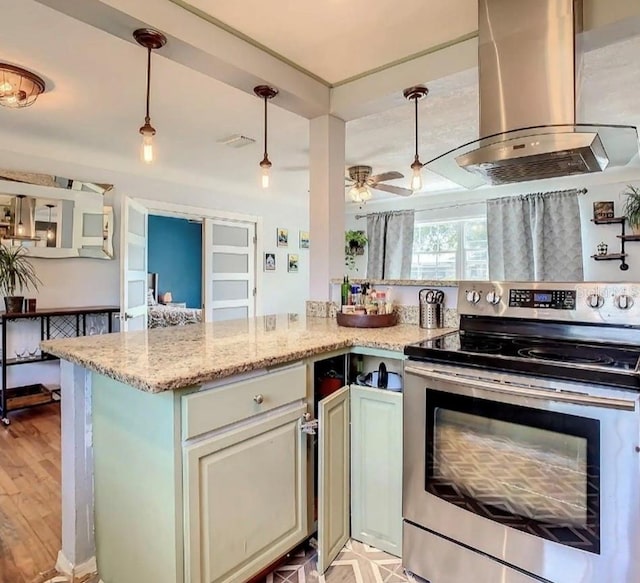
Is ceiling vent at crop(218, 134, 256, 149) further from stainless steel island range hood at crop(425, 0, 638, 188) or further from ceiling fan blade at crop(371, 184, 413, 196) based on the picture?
stainless steel island range hood at crop(425, 0, 638, 188)

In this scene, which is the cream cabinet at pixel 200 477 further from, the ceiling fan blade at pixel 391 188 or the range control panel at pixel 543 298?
the ceiling fan blade at pixel 391 188

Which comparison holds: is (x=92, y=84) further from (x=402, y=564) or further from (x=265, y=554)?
(x=402, y=564)

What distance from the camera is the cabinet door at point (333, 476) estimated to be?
58.8 inches

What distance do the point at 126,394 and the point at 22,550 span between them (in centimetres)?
107

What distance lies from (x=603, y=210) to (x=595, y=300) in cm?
340

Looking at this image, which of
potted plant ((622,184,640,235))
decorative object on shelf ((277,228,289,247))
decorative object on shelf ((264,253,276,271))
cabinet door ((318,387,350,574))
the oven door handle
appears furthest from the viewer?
decorative object on shelf ((277,228,289,247))

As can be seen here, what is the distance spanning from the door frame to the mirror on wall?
0.45 metres

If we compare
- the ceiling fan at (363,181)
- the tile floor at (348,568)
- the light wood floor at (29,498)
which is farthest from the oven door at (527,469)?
the ceiling fan at (363,181)

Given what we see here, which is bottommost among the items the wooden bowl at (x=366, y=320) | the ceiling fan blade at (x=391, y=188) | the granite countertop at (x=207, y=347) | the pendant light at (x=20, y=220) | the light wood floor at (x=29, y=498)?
the light wood floor at (x=29, y=498)

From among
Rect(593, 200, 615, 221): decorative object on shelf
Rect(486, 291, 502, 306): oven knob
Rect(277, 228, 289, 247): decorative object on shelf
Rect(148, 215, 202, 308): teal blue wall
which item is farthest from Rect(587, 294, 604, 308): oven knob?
Rect(148, 215, 202, 308): teal blue wall

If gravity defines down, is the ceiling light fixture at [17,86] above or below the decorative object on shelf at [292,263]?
above

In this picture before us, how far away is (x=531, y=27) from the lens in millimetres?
1665

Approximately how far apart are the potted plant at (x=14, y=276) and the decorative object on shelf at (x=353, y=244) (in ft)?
12.9

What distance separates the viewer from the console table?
3.30 meters
